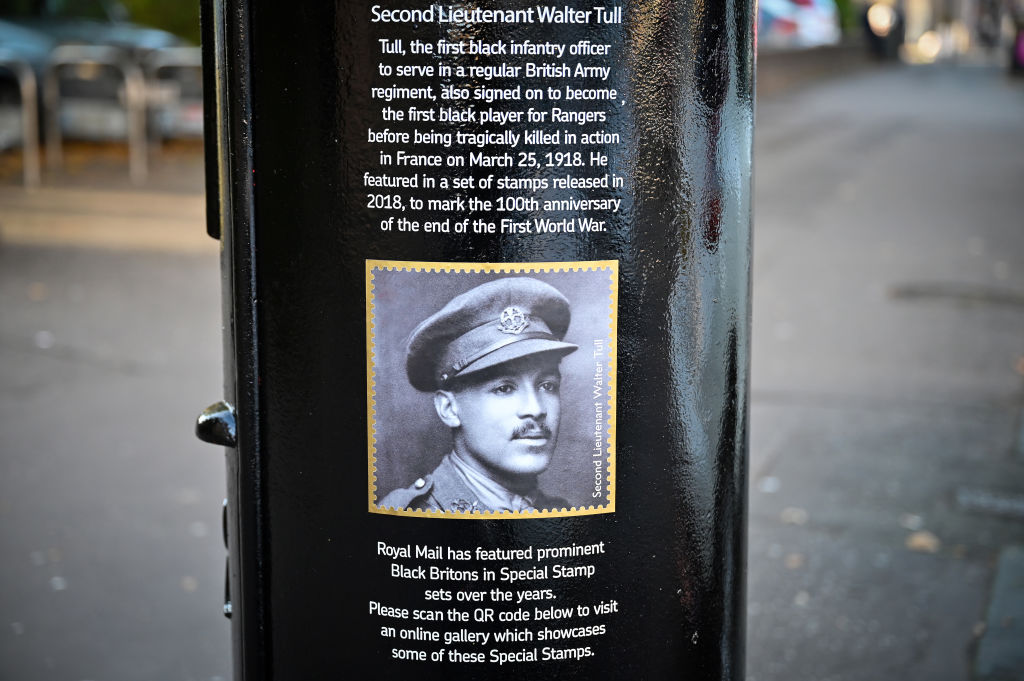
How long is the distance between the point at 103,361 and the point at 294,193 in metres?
5.38

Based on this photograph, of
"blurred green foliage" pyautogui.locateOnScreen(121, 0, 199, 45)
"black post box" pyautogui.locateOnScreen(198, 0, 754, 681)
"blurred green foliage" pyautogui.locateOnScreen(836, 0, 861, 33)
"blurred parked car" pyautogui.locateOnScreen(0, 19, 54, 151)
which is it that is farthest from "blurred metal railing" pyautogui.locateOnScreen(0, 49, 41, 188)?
"blurred green foliage" pyautogui.locateOnScreen(836, 0, 861, 33)

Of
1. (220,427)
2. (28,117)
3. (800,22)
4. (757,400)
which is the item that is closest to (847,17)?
(800,22)

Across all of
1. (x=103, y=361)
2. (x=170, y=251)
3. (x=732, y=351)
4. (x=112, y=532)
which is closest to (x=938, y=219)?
(x=170, y=251)

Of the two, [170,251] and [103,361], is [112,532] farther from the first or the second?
[170,251]

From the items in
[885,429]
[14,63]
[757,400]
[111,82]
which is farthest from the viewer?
[111,82]

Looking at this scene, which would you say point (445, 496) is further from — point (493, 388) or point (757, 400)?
point (757, 400)

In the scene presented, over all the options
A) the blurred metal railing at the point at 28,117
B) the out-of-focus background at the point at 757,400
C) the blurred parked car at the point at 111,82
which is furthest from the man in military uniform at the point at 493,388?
the blurred parked car at the point at 111,82

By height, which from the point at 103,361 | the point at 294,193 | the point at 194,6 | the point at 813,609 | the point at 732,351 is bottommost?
the point at 813,609

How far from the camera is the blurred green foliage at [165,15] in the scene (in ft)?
64.0

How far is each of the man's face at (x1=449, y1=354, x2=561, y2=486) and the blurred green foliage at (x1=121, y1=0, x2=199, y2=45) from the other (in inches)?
725

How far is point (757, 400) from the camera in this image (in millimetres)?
6867

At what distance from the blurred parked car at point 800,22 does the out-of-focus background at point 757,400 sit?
21.3m

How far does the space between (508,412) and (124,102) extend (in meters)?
13.7

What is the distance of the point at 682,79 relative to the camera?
2.15 m
